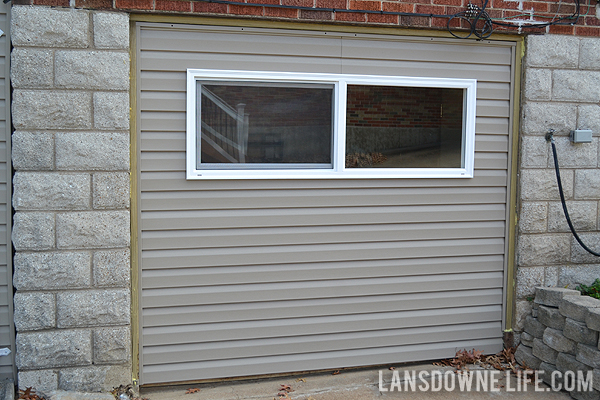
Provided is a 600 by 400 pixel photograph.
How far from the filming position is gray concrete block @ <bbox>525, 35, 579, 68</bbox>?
4391 millimetres

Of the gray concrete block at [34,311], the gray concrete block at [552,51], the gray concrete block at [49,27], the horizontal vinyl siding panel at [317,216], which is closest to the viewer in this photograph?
the gray concrete block at [49,27]

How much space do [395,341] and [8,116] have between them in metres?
3.40

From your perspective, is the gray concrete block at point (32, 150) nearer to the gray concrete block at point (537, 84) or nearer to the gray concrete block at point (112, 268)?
the gray concrete block at point (112, 268)

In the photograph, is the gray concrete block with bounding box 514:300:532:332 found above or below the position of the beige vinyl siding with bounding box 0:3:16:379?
below

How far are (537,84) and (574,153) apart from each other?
677mm

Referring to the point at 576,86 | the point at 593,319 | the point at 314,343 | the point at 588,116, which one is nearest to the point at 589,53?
the point at 576,86

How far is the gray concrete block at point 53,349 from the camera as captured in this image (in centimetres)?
363

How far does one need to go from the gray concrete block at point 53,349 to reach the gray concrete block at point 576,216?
151 inches

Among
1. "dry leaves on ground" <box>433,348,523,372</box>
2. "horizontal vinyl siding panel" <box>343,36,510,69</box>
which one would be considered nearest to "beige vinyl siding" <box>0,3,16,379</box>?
"horizontal vinyl siding panel" <box>343,36,510,69</box>

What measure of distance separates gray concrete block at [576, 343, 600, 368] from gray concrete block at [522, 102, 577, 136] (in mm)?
1722

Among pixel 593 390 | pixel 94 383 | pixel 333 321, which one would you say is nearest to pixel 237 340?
pixel 333 321

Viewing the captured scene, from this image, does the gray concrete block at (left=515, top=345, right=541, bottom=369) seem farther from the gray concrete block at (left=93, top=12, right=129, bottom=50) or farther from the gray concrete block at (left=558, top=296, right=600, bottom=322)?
the gray concrete block at (left=93, top=12, right=129, bottom=50)

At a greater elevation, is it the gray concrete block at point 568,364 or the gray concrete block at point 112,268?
the gray concrete block at point 112,268

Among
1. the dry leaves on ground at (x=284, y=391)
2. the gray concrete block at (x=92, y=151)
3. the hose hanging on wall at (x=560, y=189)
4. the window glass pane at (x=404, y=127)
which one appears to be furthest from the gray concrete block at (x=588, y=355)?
the gray concrete block at (x=92, y=151)
